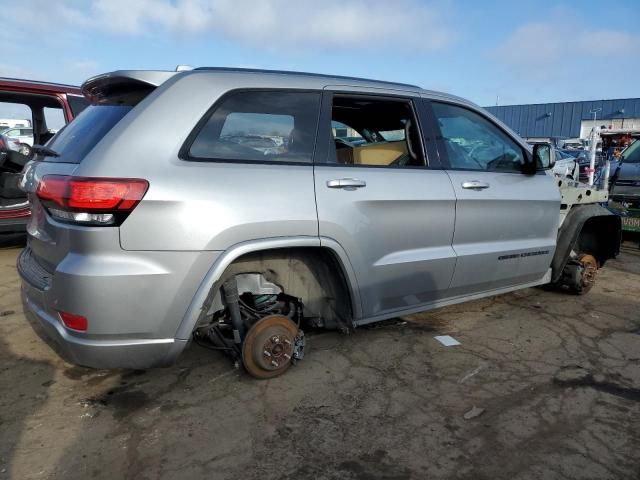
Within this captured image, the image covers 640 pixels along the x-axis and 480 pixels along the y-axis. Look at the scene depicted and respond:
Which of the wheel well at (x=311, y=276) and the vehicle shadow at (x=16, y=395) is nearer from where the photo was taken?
the vehicle shadow at (x=16, y=395)

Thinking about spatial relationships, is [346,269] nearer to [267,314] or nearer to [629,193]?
[267,314]

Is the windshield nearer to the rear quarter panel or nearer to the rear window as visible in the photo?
the rear quarter panel

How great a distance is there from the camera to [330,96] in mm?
3039

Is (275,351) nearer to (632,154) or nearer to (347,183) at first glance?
(347,183)

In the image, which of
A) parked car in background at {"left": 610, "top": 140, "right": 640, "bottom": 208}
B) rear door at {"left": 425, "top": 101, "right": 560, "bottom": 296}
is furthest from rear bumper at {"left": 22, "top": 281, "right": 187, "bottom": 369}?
parked car in background at {"left": 610, "top": 140, "right": 640, "bottom": 208}

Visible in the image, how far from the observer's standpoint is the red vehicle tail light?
2.35 metres

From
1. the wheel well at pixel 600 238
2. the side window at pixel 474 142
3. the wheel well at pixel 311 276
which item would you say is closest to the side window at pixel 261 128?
the wheel well at pixel 311 276

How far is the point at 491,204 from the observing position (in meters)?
3.63

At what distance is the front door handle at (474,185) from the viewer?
3.48 meters

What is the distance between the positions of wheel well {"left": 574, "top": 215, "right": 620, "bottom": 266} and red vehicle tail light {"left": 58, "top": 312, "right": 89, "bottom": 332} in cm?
457

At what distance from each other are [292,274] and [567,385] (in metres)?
1.88

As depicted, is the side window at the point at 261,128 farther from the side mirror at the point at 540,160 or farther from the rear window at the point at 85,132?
the side mirror at the point at 540,160

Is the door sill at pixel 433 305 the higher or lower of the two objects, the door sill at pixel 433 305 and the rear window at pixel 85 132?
the lower

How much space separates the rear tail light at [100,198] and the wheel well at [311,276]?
2.25ft
